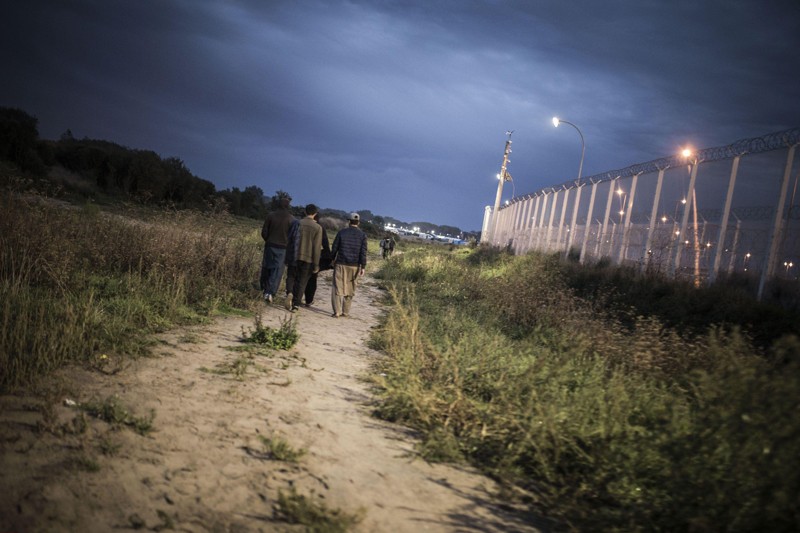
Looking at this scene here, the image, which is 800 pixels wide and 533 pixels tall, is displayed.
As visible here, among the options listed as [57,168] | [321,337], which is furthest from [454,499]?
[57,168]

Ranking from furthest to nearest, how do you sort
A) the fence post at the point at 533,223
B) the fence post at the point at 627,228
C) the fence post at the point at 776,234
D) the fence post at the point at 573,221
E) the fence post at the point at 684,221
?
the fence post at the point at 533,223 → the fence post at the point at 573,221 → the fence post at the point at 627,228 → the fence post at the point at 684,221 → the fence post at the point at 776,234

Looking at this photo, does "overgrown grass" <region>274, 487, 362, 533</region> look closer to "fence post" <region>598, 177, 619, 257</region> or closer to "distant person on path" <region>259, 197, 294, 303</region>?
"distant person on path" <region>259, 197, 294, 303</region>

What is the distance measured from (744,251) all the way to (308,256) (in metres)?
11.7

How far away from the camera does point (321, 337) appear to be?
7945 mm

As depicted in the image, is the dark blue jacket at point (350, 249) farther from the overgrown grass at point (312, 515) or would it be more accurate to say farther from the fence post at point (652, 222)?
the fence post at point (652, 222)

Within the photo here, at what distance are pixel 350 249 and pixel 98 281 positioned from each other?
4587 mm

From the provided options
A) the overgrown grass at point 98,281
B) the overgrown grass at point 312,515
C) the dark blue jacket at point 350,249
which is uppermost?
the dark blue jacket at point 350,249

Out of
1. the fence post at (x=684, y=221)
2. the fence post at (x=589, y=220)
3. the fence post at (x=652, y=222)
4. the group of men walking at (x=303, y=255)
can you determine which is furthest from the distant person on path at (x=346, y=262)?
the fence post at (x=589, y=220)

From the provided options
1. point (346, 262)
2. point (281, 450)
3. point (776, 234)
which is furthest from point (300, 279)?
point (776, 234)

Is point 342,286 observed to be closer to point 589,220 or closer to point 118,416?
point 118,416

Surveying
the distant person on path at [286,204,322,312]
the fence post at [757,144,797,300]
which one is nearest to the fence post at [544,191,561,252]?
the fence post at [757,144,797,300]

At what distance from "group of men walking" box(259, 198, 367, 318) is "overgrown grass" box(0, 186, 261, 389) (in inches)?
29.8

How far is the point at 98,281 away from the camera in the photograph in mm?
7324

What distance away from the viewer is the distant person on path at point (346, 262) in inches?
403
